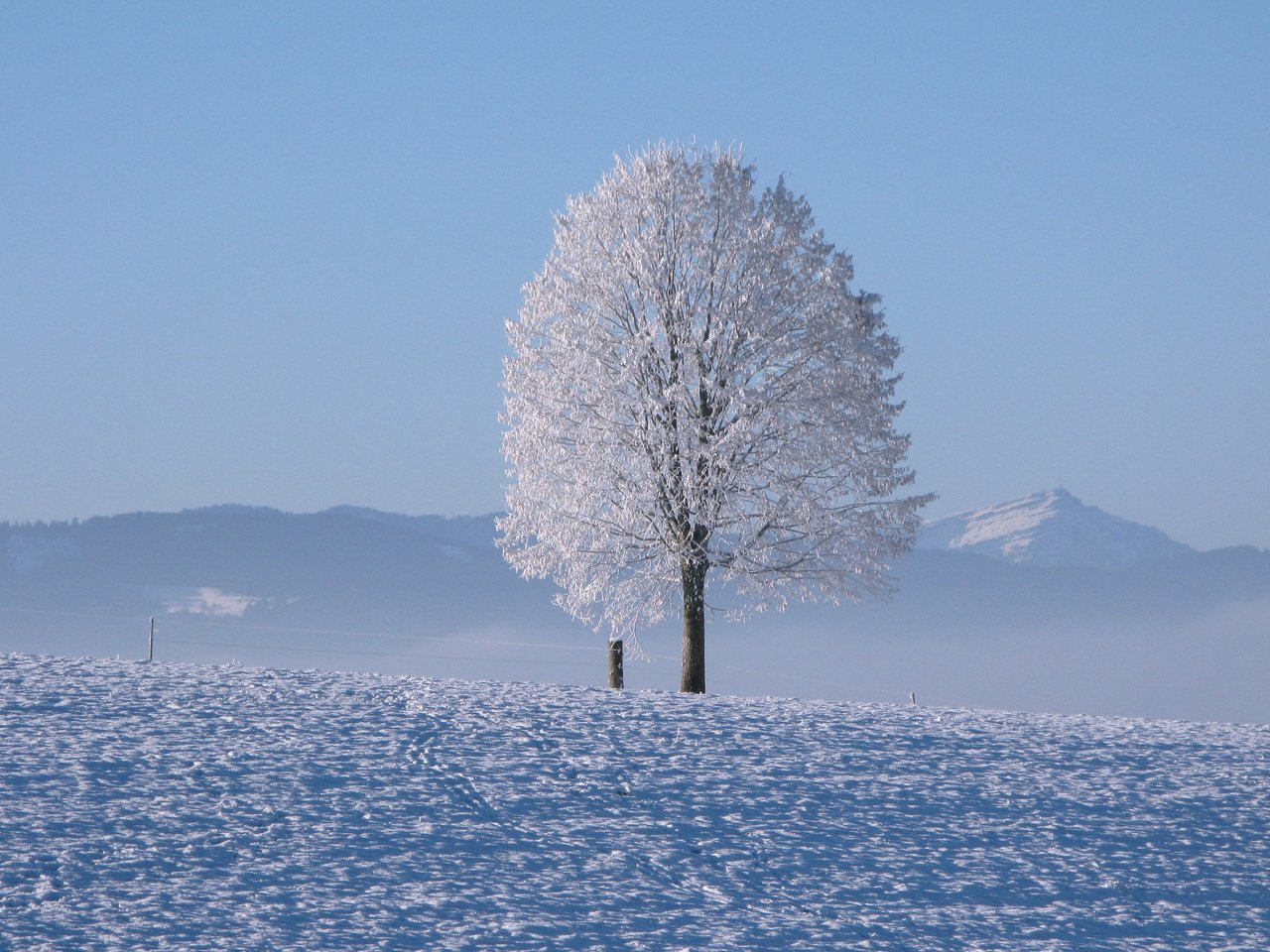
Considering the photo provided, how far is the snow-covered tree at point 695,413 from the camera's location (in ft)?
79.1

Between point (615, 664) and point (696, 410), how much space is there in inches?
200

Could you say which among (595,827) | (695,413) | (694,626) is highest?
(695,413)

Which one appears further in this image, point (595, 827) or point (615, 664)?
point (615, 664)

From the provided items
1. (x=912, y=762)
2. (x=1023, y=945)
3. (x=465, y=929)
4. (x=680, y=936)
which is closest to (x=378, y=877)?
(x=465, y=929)

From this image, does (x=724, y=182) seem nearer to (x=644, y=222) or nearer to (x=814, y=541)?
(x=644, y=222)

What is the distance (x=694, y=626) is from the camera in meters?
24.6

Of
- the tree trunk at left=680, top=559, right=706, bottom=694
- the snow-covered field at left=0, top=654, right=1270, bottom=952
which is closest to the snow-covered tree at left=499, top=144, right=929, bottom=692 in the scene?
the tree trunk at left=680, top=559, right=706, bottom=694

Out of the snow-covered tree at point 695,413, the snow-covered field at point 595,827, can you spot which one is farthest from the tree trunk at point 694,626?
the snow-covered field at point 595,827

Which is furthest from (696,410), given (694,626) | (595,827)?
(595,827)

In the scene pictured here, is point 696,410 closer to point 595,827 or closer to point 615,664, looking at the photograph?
point 615,664

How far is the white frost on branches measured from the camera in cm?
2411

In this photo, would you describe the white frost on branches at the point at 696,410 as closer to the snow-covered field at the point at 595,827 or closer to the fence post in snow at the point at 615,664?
the fence post in snow at the point at 615,664

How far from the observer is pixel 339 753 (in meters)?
15.9

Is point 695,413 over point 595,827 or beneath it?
over
